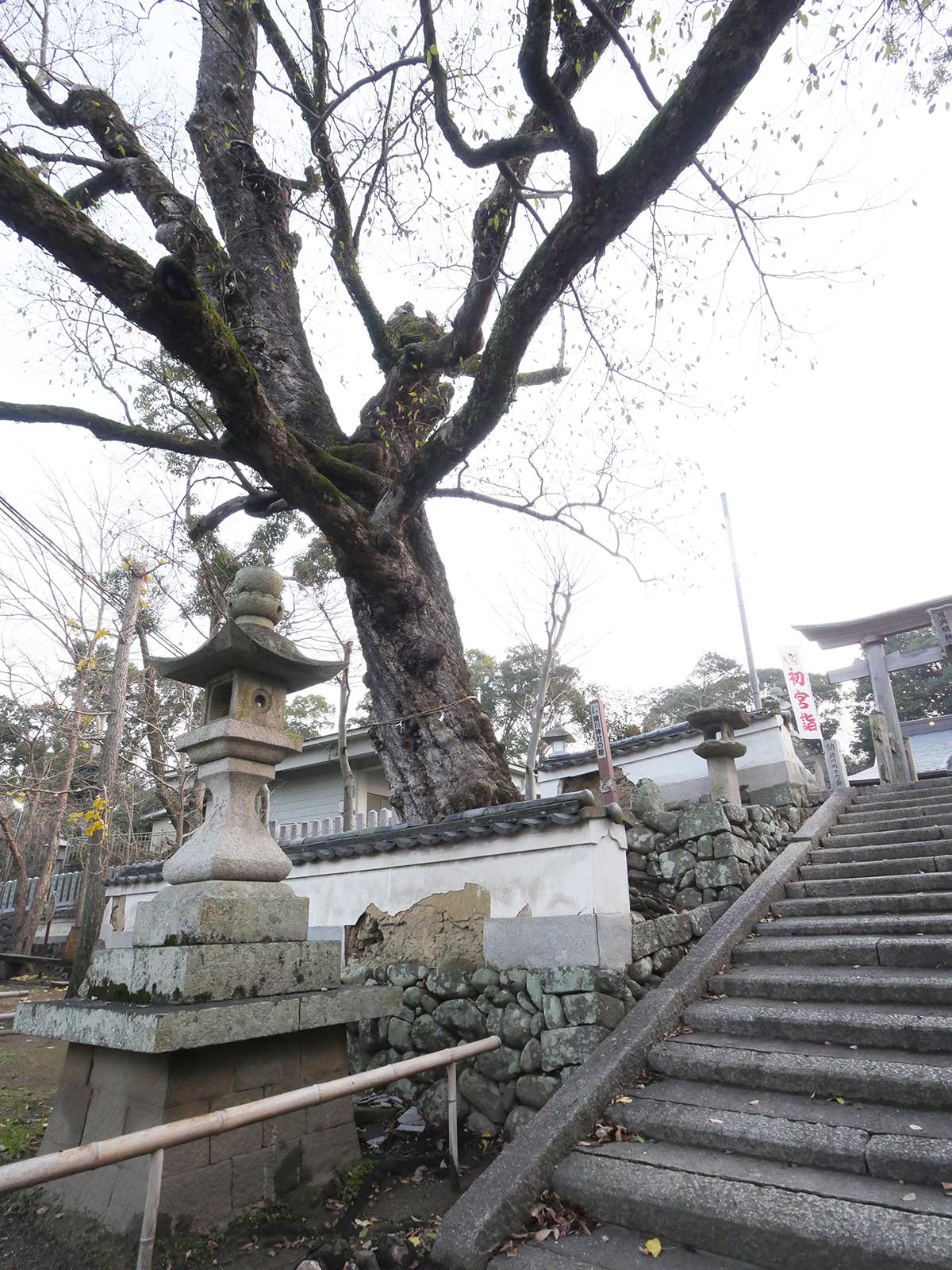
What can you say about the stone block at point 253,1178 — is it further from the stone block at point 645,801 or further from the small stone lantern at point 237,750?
the stone block at point 645,801

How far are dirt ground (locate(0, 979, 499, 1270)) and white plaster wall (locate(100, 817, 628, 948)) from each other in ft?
4.97

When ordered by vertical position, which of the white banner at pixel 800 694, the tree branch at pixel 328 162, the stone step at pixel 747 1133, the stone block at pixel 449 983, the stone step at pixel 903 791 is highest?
the tree branch at pixel 328 162

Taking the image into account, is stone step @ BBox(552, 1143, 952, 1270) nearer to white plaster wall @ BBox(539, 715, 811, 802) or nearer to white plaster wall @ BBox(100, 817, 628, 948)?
white plaster wall @ BBox(100, 817, 628, 948)

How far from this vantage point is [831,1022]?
13.8ft

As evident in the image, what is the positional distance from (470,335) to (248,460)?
3.14 metres

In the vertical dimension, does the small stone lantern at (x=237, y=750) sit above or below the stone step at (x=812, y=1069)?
above

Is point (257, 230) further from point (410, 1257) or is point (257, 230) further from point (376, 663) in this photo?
point (410, 1257)

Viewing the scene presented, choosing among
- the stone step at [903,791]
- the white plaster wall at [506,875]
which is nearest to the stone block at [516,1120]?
the white plaster wall at [506,875]

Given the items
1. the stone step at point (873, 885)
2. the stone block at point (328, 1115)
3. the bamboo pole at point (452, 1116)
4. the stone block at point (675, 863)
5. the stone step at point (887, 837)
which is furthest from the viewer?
the stone step at point (887, 837)

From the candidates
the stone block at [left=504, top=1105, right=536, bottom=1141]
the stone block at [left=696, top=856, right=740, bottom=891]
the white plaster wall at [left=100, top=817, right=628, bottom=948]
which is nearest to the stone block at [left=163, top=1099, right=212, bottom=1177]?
the stone block at [left=504, top=1105, right=536, bottom=1141]

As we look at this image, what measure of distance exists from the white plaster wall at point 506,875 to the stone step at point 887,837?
414 cm

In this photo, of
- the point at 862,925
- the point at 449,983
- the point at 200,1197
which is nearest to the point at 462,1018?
the point at 449,983

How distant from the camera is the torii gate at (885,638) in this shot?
493 inches

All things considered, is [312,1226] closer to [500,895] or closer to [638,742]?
[500,895]
